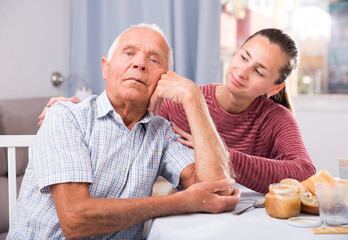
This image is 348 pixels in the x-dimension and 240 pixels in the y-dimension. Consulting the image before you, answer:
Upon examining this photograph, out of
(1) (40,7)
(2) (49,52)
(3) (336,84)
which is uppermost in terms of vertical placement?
(1) (40,7)

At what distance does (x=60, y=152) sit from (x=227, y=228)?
0.47 m

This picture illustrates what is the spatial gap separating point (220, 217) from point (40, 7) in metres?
2.33

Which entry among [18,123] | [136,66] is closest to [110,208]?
[136,66]

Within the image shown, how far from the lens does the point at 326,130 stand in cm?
284

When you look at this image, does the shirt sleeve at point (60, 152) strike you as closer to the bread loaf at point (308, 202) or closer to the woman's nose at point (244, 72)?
the bread loaf at point (308, 202)

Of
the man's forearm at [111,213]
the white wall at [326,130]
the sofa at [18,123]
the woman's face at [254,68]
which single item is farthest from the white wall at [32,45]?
the man's forearm at [111,213]

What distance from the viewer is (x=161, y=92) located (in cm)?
129

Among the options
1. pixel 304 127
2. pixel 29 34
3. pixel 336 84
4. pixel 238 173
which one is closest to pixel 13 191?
pixel 238 173

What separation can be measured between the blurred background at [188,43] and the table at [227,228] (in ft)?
5.31

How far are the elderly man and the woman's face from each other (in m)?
0.32

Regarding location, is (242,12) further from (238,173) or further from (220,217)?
(220,217)

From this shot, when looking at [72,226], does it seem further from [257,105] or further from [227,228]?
[257,105]

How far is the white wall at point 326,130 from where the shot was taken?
2793 millimetres

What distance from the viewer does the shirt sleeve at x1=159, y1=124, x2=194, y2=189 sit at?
4.24 feet
